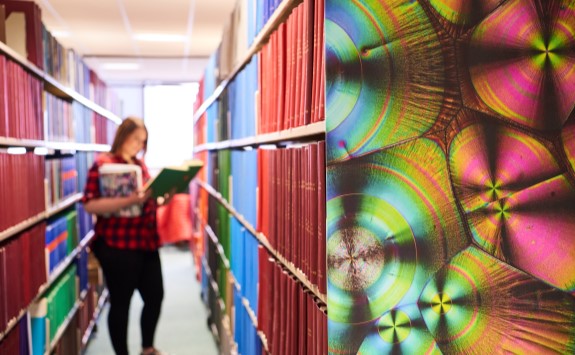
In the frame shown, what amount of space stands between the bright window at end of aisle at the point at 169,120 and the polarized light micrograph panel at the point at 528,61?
9.42 metres

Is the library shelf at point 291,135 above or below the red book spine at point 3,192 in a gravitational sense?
above

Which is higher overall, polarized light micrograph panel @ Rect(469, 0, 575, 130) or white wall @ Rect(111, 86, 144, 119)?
white wall @ Rect(111, 86, 144, 119)

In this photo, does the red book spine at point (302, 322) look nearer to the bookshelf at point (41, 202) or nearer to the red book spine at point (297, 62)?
the red book spine at point (297, 62)

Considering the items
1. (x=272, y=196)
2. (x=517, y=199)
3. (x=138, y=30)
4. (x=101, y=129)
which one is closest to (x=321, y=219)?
(x=517, y=199)

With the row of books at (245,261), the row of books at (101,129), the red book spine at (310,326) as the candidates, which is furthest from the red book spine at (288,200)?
the row of books at (101,129)

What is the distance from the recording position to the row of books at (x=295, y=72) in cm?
137

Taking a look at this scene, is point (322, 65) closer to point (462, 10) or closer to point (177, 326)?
point (462, 10)

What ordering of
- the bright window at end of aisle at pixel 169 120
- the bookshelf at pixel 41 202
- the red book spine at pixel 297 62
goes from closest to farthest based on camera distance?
the red book spine at pixel 297 62 → the bookshelf at pixel 41 202 → the bright window at end of aisle at pixel 169 120

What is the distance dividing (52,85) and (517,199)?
282 cm

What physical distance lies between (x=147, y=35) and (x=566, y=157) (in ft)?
20.6

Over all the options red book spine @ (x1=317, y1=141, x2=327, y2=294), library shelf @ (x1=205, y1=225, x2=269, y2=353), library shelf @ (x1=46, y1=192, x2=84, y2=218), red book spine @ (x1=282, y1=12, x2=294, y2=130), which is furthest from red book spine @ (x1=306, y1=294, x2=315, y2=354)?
library shelf @ (x1=46, y1=192, x2=84, y2=218)

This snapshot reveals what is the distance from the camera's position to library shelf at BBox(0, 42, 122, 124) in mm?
2446

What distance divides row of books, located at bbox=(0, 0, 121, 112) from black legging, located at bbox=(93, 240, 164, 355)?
37.4 inches

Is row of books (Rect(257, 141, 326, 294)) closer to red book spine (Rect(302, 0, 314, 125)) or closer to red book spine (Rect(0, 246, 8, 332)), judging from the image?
red book spine (Rect(302, 0, 314, 125))
